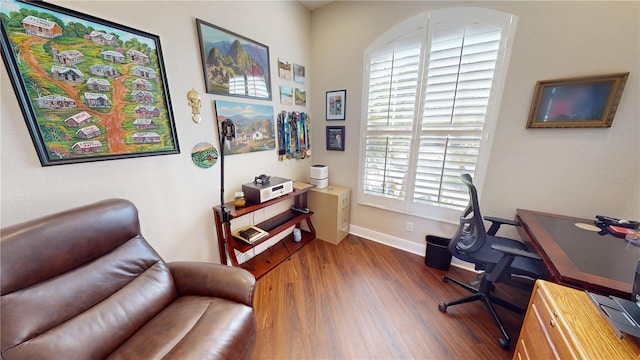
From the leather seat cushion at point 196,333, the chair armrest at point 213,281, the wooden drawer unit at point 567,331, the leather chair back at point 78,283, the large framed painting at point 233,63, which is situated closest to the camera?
the wooden drawer unit at point 567,331

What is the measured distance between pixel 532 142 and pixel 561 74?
19.5 inches

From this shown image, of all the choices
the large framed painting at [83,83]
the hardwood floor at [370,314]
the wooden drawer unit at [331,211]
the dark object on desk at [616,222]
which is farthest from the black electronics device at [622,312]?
the large framed painting at [83,83]

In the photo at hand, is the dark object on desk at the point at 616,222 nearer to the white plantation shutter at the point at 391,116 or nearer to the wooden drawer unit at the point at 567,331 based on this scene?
the wooden drawer unit at the point at 567,331

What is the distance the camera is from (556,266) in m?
1.01

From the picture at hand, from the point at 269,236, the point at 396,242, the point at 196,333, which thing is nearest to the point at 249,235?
the point at 269,236

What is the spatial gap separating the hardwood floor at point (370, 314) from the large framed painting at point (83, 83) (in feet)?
4.96

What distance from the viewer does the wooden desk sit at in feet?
2.98

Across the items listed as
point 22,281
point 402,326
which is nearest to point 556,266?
point 402,326

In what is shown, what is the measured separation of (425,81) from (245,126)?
69.6 inches

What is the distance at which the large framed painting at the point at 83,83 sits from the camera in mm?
964

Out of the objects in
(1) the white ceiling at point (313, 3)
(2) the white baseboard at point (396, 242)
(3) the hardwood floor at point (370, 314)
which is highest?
(1) the white ceiling at point (313, 3)

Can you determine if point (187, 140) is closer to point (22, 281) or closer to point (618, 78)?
point (22, 281)

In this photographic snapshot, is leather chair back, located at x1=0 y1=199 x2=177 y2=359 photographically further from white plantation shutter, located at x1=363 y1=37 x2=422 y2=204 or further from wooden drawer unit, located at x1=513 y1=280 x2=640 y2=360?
white plantation shutter, located at x1=363 y1=37 x2=422 y2=204

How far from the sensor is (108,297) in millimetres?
1033
